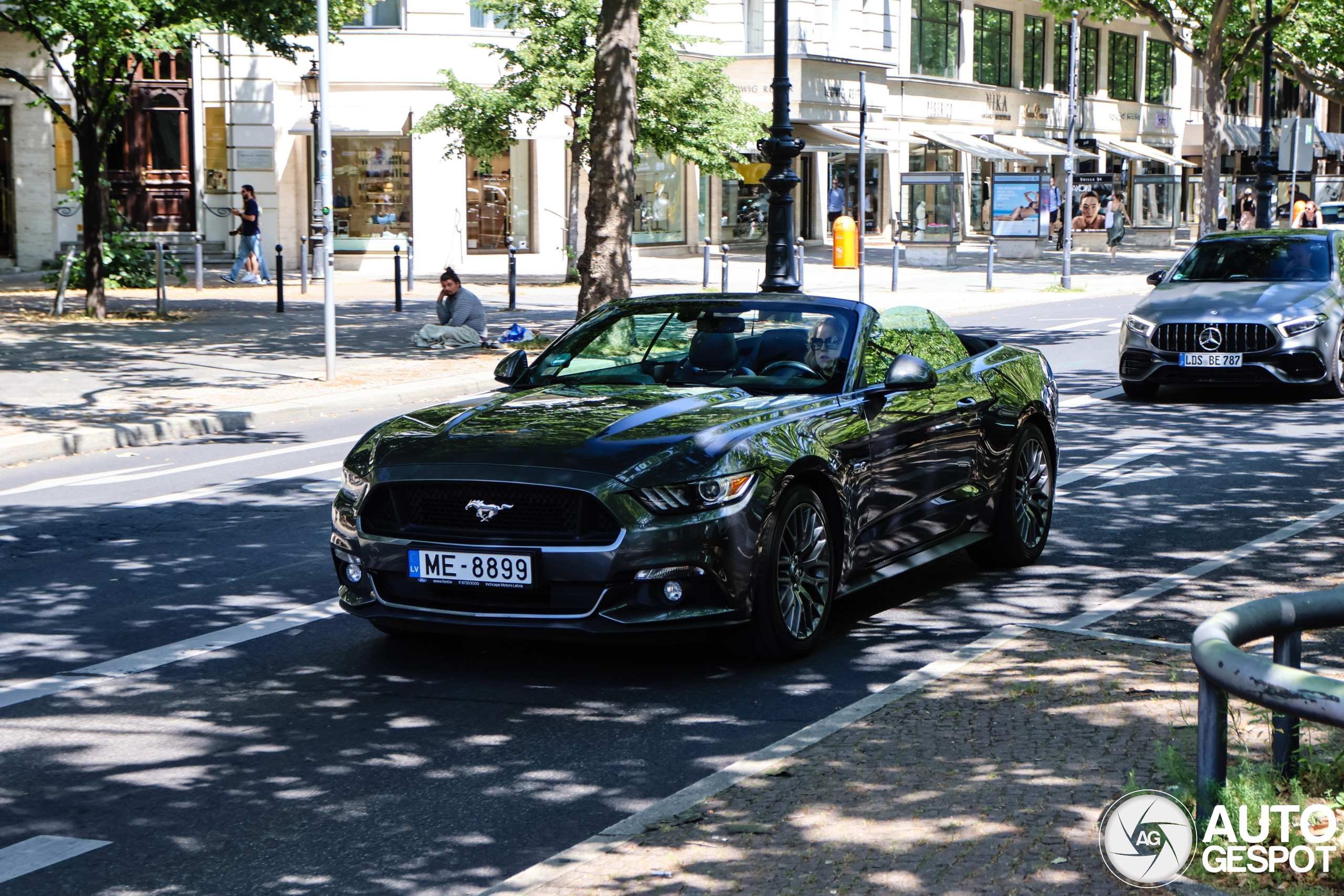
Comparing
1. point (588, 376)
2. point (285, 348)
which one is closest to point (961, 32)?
point (285, 348)

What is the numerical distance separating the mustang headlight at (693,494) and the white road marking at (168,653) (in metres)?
2.05

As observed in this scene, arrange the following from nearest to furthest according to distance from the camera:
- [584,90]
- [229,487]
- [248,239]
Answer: [229,487], [584,90], [248,239]

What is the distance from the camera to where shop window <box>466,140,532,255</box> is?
130 feet

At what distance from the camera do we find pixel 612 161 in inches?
789

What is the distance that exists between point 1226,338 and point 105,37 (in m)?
14.6

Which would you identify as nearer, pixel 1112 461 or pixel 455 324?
pixel 1112 461

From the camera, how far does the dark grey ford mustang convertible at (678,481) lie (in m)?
6.09

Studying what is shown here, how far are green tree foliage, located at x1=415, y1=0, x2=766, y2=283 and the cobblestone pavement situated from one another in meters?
26.2

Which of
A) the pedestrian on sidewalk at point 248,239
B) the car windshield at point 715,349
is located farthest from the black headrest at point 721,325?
the pedestrian on sidewalk at point 248,239

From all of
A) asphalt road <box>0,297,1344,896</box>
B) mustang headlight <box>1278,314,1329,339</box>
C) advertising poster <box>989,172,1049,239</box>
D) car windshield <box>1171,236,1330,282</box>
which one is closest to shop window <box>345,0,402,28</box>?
advertising poster <box>989,172,1049,239</box>

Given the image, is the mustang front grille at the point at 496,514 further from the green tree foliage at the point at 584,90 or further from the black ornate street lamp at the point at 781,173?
the green tree foliage at the point at 584,90

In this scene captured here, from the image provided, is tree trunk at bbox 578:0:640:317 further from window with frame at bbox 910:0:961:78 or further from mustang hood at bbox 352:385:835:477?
window with frame at bbox 910:0:961:78

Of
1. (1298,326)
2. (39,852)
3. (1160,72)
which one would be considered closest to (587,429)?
(39,852)

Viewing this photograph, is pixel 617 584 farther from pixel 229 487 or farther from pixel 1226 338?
pixel 1226 338
